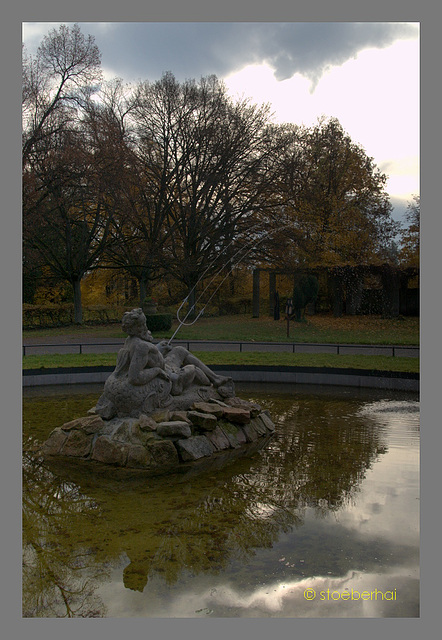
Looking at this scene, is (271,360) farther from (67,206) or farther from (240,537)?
(67,206)

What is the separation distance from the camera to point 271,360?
1917 cm

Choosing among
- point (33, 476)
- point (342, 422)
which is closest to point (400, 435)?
point (342, 422)

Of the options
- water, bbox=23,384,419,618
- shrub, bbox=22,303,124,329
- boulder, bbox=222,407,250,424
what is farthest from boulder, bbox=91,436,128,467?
shrub, bbox=22,303,124,329

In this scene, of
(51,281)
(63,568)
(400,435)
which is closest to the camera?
(63,568)

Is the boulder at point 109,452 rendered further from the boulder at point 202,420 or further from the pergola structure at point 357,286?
the pergola structure at point 357,286

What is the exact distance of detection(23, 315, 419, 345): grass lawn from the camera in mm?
28797

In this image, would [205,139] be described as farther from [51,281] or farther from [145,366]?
[145,366]

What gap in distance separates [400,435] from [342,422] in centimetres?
135

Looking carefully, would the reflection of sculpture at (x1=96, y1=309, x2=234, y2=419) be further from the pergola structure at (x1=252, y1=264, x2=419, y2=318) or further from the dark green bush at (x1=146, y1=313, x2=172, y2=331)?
the pergola structure at (x1=252, y1=264, x2=419, y2=318)

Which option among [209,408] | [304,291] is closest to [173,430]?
[209,408]

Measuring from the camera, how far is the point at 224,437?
9617 mm

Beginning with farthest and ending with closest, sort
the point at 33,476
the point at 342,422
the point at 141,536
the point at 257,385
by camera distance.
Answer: the point at 257,385, the point at 342,422, the point at 33,476, the point at 141,536

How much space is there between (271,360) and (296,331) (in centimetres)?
1296

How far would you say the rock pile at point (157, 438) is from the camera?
28.1ft
